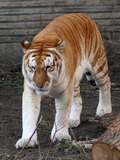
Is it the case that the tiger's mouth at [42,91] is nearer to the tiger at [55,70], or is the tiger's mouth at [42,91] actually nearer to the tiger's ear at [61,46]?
the tiger at [55,70]

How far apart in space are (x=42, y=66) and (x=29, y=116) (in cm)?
54

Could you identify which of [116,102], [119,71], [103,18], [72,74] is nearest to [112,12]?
[103,18]

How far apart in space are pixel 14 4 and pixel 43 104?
2.71 metres

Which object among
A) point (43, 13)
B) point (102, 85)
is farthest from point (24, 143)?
point (43, 13)

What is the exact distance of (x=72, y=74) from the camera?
8336 millimetres

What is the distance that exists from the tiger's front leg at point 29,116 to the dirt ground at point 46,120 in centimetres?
10

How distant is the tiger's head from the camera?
25.0 feet

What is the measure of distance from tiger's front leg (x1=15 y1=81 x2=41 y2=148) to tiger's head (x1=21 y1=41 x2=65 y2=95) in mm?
172

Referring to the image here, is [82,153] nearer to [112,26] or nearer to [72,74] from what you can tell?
[72,74]

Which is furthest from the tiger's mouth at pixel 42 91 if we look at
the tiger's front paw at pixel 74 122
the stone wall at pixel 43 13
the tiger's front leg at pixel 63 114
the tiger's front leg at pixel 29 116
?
the stone wall at pixel 43 13

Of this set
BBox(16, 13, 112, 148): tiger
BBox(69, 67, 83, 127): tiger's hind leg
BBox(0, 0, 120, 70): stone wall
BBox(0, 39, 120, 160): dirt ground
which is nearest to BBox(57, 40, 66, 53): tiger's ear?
BBox(16, 13, 112, 148): tiger

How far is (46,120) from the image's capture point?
940 cm

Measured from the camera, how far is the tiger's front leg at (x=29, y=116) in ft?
25.6

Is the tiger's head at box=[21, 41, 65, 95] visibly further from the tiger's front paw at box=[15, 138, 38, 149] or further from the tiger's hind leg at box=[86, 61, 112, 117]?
the tiger's hind leg at box=[86, 61, 112, 117]
